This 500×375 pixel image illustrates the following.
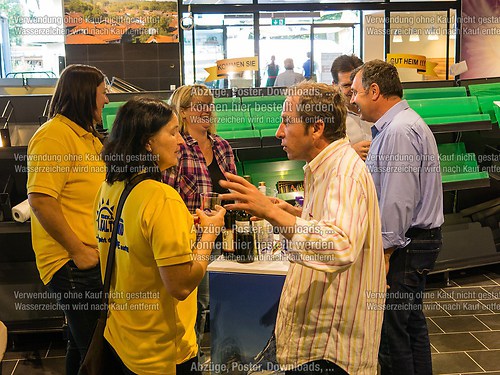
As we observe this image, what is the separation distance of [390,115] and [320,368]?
1.51 m

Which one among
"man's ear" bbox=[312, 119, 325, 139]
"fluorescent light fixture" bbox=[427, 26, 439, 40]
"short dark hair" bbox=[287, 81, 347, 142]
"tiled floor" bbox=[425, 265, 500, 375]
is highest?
"fluorescent light fixture" bbox=[427, 26, 439, 40]

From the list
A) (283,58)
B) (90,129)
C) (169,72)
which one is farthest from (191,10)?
(90,129)

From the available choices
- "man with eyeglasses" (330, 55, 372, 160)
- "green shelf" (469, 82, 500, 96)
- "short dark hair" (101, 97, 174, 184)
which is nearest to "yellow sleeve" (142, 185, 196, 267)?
"short dark hair" (101, 97, 174, 184)

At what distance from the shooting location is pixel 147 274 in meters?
1.83

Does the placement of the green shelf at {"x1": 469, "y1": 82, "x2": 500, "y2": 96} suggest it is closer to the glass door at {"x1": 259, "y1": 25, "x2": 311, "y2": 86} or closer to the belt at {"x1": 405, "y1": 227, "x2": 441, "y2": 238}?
the belt at {"x1": 405, "y1": 227, "x2": 441, "y2": 238}

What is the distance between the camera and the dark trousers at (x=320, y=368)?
5.97ft

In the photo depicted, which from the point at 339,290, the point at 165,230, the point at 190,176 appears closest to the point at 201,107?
the point at 190,176

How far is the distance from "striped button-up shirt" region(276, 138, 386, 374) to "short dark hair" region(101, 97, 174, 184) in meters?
0.52

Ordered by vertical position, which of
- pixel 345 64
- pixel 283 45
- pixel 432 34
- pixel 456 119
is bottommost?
pixel 456 119

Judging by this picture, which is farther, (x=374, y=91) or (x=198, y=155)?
(x=198, y=155)

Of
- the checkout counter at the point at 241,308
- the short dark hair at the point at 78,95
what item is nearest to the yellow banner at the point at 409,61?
the checkout counter at the point at 241,308

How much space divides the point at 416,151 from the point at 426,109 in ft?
7.23

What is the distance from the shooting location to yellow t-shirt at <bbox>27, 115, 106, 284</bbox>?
8.21ft

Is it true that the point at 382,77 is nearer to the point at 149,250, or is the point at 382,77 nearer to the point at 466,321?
the point at 149,250
